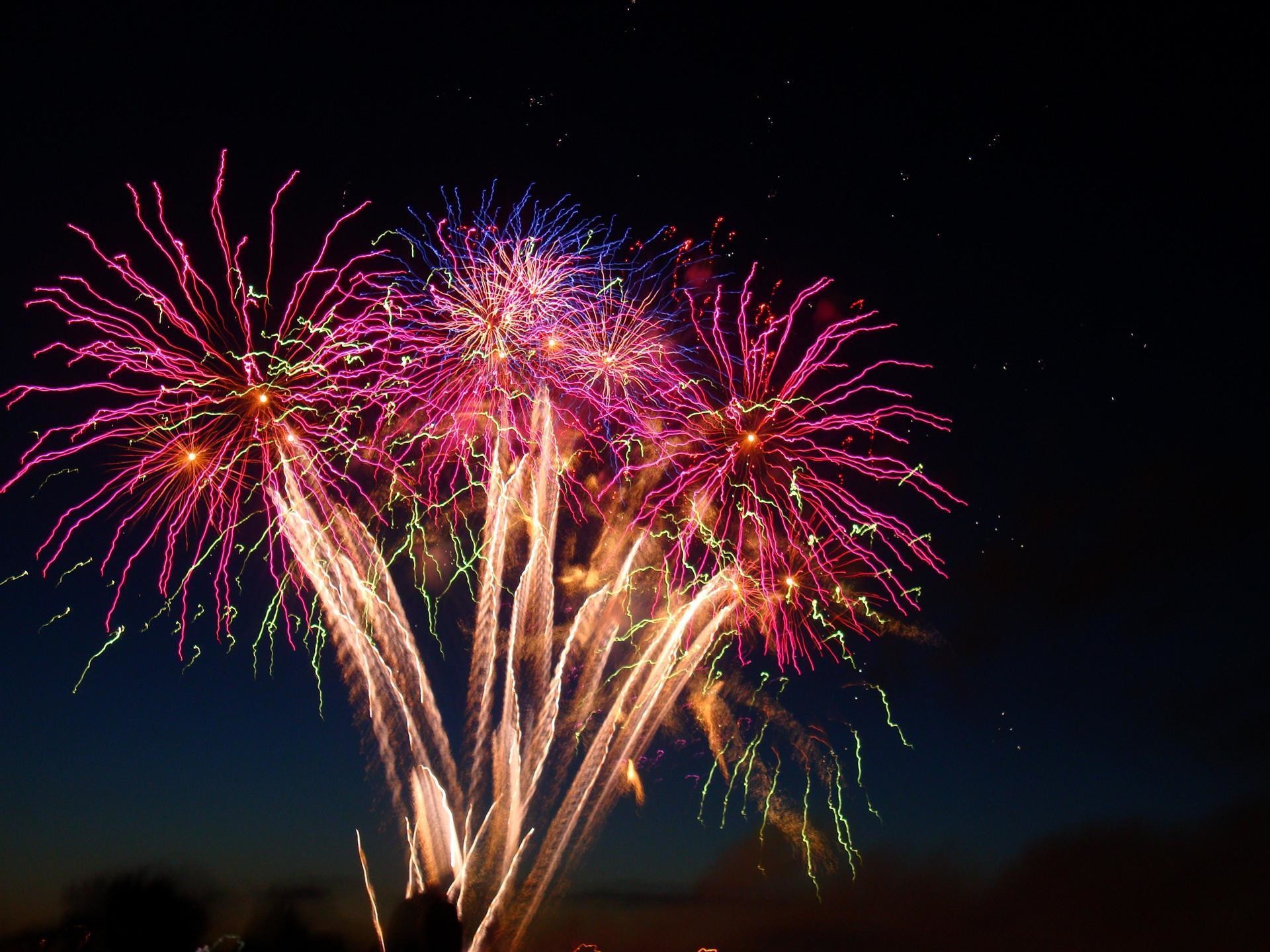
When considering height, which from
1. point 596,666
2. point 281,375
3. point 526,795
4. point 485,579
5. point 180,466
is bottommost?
point 526,795

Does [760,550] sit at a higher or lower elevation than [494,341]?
lower

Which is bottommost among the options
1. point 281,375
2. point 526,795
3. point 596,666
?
point 526,795

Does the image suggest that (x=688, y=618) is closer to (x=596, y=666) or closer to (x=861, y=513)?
(x=596, y=666)

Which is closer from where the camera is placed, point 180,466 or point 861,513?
point 180,466

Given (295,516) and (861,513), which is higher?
(295,516)

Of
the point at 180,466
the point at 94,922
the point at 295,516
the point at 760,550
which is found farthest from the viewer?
the point at 94,922

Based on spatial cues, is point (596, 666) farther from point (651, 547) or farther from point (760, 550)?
point (760, 550)

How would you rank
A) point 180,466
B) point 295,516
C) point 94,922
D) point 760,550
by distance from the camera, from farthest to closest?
1. point 94,922
2. point 760,550
3. point 295,516
4. point 180,466

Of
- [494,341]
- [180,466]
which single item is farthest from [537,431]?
[180,466]

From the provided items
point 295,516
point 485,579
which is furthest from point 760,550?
point 295,516
